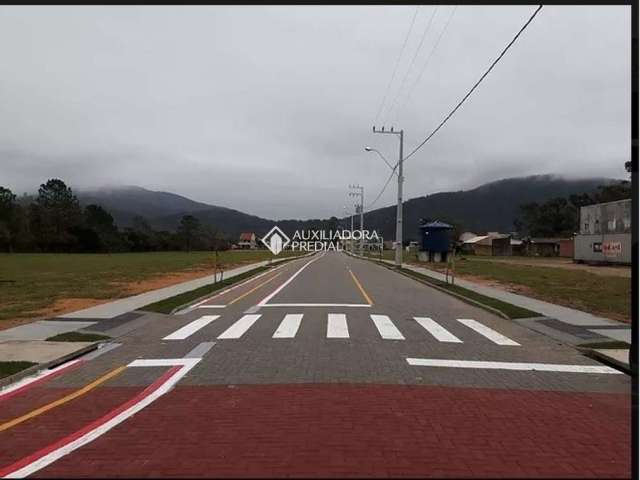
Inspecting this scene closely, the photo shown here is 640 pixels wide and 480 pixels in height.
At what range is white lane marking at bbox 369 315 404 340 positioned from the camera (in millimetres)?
12695

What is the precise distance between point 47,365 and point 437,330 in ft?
26.7

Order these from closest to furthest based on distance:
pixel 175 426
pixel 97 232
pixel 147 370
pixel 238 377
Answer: pixel 175 426 < pixel 238 377 < pixel 147 370 < pixel 97 232

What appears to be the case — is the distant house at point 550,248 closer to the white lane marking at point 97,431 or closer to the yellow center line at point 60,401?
the yellow center line at point 60,401

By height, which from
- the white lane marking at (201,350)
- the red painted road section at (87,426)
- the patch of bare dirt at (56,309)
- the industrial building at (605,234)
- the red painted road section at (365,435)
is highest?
the industrial building at (605,234)

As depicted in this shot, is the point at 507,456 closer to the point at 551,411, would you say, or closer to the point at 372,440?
the point at 372,440

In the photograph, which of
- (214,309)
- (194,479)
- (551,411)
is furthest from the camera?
(214,309)

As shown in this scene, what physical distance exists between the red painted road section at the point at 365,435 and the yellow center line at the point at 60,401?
1.32 meters

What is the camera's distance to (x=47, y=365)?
→ 10023 mm

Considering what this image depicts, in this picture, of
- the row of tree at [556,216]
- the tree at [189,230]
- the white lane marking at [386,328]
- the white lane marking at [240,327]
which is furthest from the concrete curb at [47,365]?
the row of tree at [556,216]

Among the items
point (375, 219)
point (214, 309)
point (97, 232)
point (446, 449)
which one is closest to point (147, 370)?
point (446, 449)

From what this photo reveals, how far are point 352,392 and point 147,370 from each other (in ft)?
11.8

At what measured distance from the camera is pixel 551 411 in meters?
7.07

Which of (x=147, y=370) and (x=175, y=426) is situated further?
(x=147, y=370)

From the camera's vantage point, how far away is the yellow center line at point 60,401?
6868 mm
